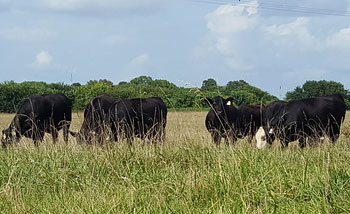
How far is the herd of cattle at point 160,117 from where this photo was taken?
544 inches

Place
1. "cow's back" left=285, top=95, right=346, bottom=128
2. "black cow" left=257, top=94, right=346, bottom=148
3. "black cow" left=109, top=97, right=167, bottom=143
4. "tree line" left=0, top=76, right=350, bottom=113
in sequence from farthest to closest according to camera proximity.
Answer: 1. "tree line" left=0, top=76, right=350, bottom=113
2. "black cow" left=109, top=97, right=167, bottom=143
3. "cow's back" left=285, top=95, right=346, bottom=128
4. "black cow" left=257, top=94, right=346, bottom=148

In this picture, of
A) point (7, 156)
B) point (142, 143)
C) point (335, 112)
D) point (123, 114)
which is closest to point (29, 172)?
point (7, 156)

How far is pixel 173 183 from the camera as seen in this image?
5812 millimetres

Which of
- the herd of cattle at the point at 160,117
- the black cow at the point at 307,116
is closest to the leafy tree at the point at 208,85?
the herd of cattle at the point at 160,117

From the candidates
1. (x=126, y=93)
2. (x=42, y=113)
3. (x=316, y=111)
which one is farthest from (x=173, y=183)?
(x=126, y=93)

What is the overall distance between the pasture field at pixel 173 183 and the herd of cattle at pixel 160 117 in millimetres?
5308

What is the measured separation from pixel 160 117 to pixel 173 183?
10187 mm

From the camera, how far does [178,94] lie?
39125 millimetres

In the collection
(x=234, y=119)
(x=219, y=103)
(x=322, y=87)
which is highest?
(x=322, y=87)

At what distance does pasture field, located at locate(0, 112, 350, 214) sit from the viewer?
507 centimetres

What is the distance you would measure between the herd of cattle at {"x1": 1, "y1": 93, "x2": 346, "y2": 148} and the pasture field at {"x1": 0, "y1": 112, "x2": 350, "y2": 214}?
5308mm

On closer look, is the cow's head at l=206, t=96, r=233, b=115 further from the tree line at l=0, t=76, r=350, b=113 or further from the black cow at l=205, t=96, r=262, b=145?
the tree line at l=0, t=76, r=350, b=113

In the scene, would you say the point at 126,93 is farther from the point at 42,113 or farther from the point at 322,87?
the point at 322,87

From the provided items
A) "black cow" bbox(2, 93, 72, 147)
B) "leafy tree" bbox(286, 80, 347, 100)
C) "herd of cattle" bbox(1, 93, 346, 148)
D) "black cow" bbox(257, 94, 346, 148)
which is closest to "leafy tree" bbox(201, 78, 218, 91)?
"herd of cattle" bbox(1, 93, 346, 148)
